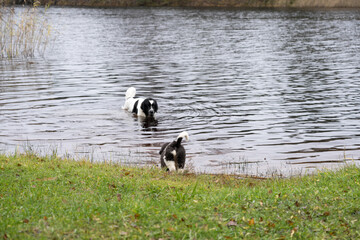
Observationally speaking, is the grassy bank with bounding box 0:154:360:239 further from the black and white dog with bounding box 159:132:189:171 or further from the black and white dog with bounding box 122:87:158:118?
the black and white dog with bounding box 122:87:158:118

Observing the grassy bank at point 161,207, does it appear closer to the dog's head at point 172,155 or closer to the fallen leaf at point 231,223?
the fallen leaf at point 231,223

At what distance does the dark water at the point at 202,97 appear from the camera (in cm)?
1312

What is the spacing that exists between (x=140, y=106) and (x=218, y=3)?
61.5 metres

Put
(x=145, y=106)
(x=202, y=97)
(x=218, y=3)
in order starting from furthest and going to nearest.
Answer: (x=218, y=3) → (x=202, y=97) → (x=145, y=106)

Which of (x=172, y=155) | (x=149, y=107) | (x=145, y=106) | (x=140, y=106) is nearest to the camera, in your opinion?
(x=172, y=155)

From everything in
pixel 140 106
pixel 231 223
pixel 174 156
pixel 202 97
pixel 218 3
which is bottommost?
pixel 202 97

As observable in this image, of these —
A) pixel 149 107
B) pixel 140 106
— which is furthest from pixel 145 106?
pixel 140 106

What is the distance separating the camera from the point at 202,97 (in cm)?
2030

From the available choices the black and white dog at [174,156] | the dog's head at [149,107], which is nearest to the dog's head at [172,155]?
the black and white dog at [174,156]

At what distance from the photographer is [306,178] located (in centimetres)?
956

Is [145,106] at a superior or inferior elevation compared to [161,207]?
inferior

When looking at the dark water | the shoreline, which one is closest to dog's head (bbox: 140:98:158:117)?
the dark water

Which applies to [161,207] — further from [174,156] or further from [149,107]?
[149,107]

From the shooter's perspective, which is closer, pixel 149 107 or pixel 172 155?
pixel 172 155
